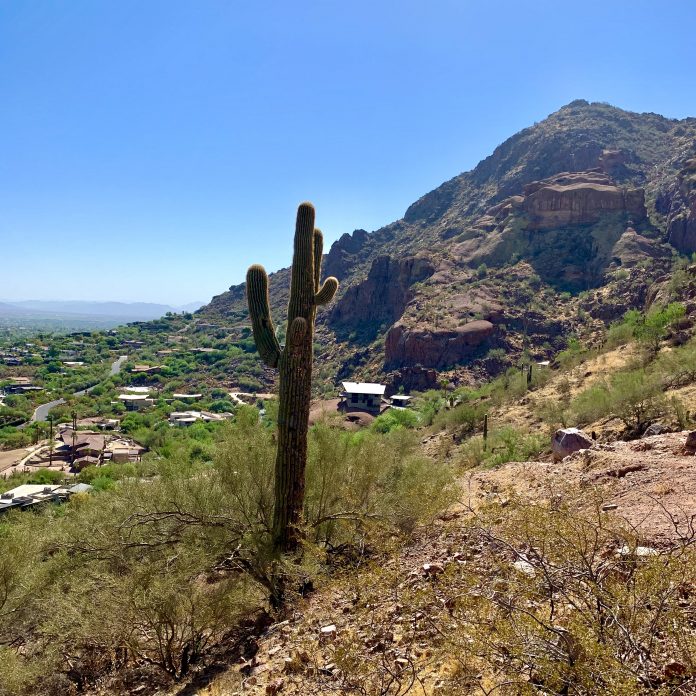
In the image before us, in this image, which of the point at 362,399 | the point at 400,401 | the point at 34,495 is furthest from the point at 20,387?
the point at 400,401

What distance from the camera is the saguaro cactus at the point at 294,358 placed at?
21.4 feet

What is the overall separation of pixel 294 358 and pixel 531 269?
2082 inches

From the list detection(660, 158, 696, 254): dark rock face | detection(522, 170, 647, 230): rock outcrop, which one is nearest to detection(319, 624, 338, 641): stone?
detection(660, 158, 696, 254): dark rock face

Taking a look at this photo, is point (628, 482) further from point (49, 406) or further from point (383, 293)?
point (49, 406)

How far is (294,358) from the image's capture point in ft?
22.6

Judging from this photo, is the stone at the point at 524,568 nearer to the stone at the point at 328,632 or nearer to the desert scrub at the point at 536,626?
the desert scrub at the point at 536,626

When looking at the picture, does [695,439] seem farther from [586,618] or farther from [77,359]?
[77,359]

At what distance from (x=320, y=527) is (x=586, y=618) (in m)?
4.91

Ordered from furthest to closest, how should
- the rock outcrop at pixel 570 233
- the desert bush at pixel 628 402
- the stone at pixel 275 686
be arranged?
the rock outcrop at pixel 570 233 < the desert bush at pixel 628 402 < the stone at pixel 275 686

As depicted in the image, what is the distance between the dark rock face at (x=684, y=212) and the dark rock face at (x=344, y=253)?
5304 cm

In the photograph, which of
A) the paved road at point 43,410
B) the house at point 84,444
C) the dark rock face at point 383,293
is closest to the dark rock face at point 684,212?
the dark rock face at point 383,293

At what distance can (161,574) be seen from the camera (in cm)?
548

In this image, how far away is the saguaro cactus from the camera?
21.4ft

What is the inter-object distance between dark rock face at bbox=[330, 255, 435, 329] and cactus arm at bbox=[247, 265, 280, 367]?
50.8 meters
